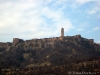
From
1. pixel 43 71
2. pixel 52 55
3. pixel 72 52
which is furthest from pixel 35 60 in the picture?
pixel 43 71

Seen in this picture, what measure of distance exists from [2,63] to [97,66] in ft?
238

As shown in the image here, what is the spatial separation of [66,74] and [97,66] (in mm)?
18724

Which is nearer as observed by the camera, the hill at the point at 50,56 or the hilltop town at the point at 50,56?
the hill at the point at 50,56

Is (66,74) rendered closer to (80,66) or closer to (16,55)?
(80,66)

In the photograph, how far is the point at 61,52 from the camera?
177750 mm

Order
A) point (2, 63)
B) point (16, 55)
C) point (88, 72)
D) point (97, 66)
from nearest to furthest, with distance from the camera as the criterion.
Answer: point (88, 72)
point (97, 66)
point (2, 63)
point (16, 55)

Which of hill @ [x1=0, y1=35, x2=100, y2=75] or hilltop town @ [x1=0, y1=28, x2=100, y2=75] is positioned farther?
hilltop town @ [x1=0, y1=28, x2=100, y2=75]

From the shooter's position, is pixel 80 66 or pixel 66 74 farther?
pixel 80 66

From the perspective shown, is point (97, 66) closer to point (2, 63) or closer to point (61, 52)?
point (61, 52)

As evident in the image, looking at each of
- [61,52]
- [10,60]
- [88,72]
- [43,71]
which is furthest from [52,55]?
[88,72]

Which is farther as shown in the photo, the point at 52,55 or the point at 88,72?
the point at 52,55

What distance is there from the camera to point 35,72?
12625 centimetres

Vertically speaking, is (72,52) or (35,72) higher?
(72,52)

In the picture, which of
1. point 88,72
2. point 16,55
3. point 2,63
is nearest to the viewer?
A: point 88,72
